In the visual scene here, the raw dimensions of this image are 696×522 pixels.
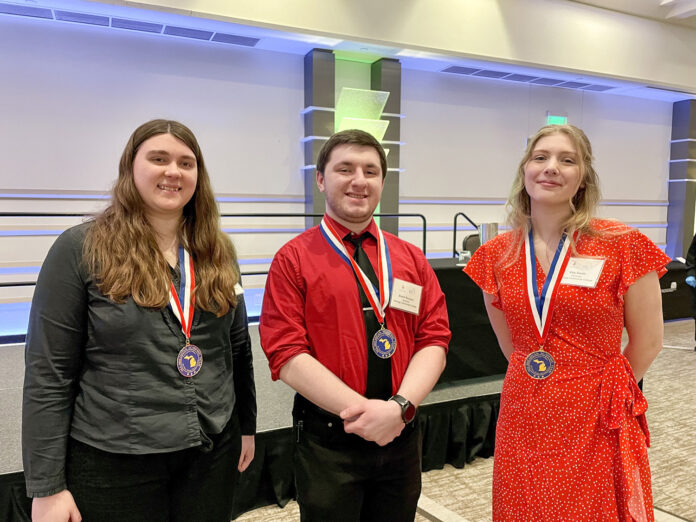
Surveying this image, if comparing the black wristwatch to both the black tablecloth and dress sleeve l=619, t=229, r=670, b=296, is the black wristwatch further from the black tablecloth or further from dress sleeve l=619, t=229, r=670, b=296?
the black tablecloth

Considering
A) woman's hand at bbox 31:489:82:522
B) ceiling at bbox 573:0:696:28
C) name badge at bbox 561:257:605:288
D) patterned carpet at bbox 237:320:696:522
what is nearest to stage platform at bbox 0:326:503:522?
patterned carpet at bbox 237:320:696:522

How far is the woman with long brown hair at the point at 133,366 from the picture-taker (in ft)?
3.48

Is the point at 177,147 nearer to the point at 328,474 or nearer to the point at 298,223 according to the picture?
the point at 328,474

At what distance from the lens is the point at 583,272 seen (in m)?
1.33

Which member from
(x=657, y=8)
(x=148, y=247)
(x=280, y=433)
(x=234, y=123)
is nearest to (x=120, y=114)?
(x=234, y=123)

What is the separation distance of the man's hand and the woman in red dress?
475 mm

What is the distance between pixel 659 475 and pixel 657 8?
6.82 m

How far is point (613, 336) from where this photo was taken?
1360mm

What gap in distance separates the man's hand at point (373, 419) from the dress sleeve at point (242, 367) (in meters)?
0.39

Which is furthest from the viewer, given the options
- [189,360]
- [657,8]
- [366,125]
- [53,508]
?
[657,8]

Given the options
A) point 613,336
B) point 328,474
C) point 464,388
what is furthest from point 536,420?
point 464,388

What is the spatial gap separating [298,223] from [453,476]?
3.96m

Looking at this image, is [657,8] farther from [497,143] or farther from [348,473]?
[348,473]

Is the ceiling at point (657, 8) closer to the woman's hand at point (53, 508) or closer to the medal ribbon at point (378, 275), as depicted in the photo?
the medal ribbon at point (378, 275)
